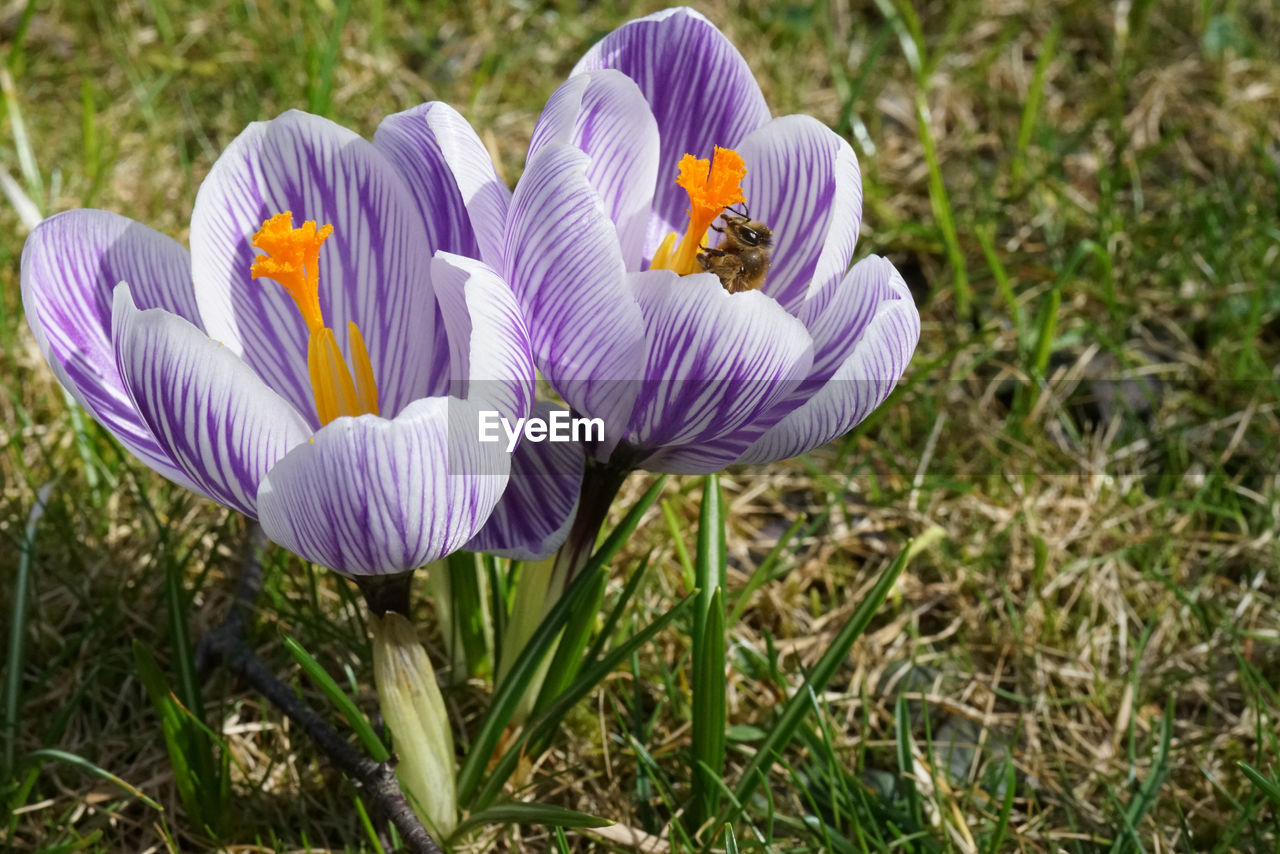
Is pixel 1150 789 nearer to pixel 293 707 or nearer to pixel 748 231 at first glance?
pixel 748 231

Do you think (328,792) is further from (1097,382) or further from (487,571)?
(1097,382)

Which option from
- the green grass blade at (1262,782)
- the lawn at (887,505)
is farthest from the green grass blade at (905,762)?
the green grass blade at (1262,782)

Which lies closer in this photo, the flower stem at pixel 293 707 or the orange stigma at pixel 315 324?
the orange stigma at pixel 315 324

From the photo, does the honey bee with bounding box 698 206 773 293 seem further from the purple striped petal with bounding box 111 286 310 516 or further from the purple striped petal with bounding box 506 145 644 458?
the purple striped petal with bounding box 111 286 310 516

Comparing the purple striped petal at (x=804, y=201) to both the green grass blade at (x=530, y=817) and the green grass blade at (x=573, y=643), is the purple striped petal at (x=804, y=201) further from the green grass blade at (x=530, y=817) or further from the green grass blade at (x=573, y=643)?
the green grass blade at (x=530, y=817)

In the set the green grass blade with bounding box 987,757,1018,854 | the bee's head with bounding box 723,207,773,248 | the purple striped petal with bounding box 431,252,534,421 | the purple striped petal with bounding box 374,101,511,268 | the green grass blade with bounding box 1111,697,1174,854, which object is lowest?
the green grass blade with bounding box 1111,697,1174,854

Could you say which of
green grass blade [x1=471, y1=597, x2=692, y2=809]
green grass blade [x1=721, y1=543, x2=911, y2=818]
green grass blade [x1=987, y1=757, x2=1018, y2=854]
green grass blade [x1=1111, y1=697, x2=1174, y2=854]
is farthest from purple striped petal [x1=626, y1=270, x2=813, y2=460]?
green grass blade [x1=1111, y1=697, x2=1174, y2=854]

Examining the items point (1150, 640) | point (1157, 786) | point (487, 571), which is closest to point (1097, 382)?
point (1150, 640)

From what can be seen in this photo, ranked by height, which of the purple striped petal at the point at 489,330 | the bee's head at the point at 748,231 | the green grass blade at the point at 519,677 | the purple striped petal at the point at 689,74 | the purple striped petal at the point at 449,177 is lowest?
the green grass blade at the point at 519,677
